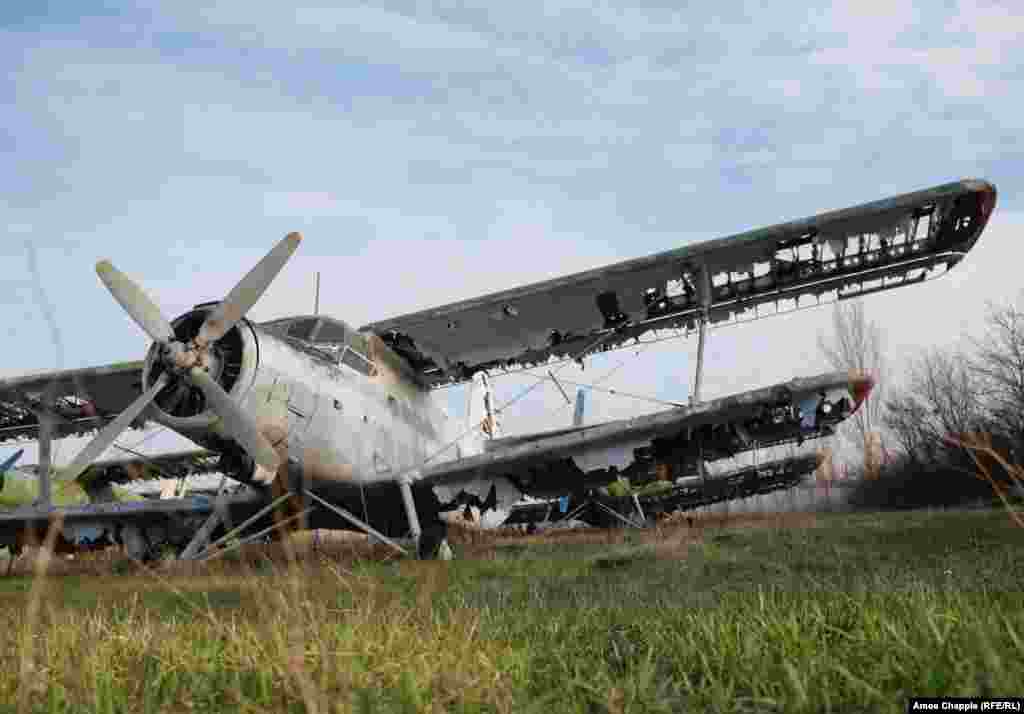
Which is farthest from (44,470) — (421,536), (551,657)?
(551,657)

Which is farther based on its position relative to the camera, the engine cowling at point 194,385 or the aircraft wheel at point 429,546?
the aircraft wheel at point 429,546

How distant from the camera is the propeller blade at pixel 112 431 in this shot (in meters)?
8.16

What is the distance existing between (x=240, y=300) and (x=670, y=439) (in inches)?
212

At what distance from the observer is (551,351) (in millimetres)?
12133

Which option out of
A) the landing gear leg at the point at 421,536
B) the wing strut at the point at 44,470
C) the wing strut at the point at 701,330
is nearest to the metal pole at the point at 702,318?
the wing strut at the point at 701,330

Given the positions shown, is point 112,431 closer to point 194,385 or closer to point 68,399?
point 194,385

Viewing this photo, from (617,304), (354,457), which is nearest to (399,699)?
(354,457)

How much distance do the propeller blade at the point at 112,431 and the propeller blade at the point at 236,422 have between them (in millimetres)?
438

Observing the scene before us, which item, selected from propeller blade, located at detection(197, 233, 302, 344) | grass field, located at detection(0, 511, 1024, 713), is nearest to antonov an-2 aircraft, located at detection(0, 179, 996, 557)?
propeller blade, located at detection(197, 233, 302, 344)

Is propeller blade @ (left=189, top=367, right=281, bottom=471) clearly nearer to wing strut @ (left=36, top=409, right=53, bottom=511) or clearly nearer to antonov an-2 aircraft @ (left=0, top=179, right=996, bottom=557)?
antonov an-2 aircraft @ (left=0, top=179, right=996, bottom=557)

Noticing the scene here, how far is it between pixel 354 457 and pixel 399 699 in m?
8.91

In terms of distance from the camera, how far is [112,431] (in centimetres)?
849

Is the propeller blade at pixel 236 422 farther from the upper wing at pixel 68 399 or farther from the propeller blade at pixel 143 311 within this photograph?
the upper wing at pixel 68 399

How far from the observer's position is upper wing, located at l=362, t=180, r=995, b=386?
9609mm
